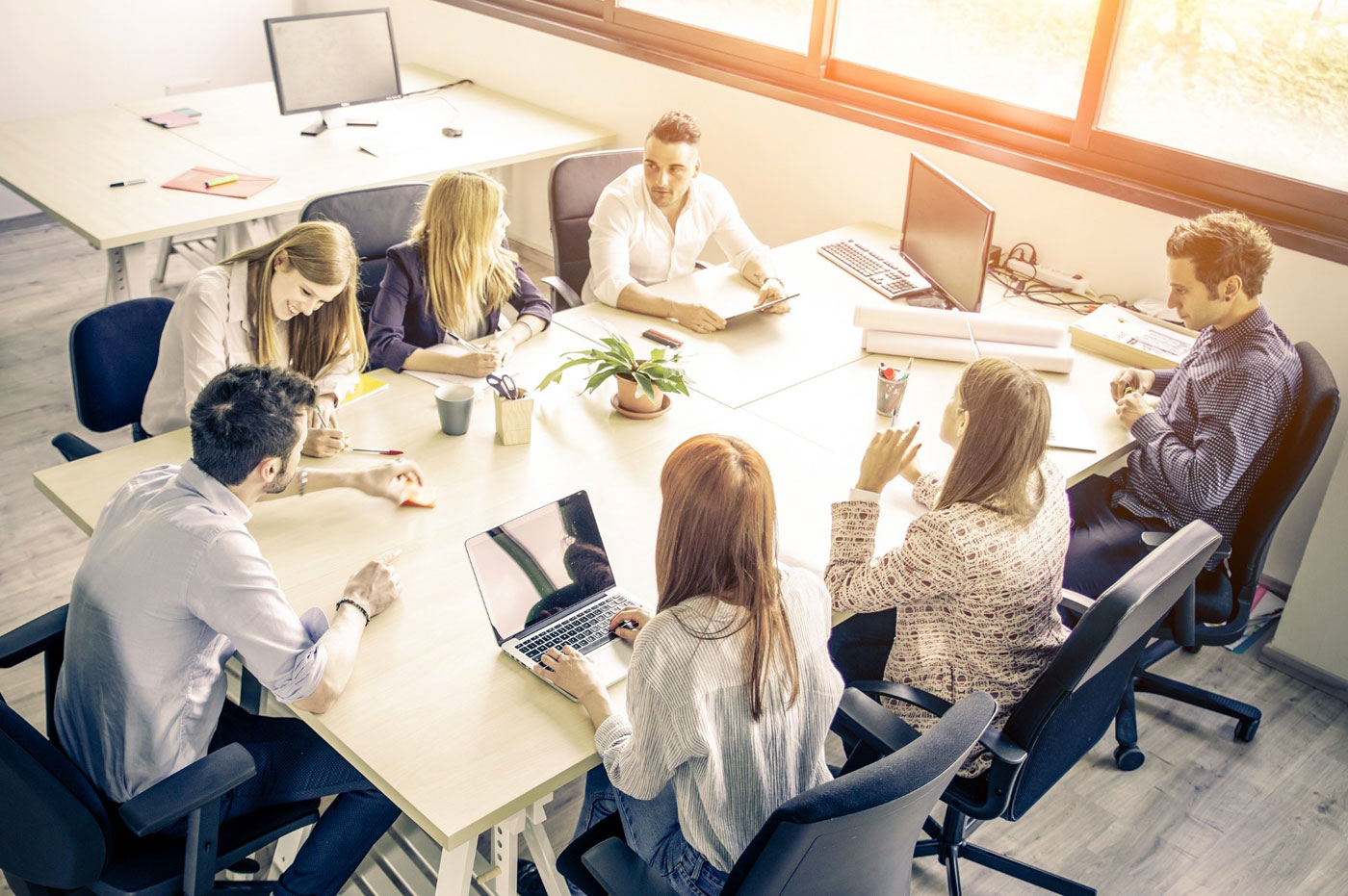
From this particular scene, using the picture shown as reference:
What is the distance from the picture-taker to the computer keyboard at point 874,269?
136 inches

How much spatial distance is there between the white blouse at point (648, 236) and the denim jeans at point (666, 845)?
1836 millimetres

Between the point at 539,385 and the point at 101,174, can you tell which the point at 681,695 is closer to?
the point at 539,385

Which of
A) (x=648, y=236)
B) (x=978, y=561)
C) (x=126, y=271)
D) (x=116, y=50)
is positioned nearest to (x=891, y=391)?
(x=978, y=561)

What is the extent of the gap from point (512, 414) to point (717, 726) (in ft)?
3.70

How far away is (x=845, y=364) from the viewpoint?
3.03 meters

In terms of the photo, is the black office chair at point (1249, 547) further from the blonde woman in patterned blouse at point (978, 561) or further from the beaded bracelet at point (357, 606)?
the beaded bracelet at point (357, 606)

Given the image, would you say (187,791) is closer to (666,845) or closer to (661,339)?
(666,845)

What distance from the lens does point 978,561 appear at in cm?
196

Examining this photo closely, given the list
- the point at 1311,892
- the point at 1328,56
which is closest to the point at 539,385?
the point at 1311,892

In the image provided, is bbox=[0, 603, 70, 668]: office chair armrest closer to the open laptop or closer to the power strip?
the open laptop

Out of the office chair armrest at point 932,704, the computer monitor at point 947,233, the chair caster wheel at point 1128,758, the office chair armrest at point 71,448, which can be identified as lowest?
the chair caster wheel at point 1128,758

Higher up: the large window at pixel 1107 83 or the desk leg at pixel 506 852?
the large window at pixel 1107 83

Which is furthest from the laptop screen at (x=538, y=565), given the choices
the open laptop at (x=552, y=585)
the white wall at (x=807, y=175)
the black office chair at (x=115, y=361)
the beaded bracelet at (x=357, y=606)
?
the white wall at (x=807, y=175)

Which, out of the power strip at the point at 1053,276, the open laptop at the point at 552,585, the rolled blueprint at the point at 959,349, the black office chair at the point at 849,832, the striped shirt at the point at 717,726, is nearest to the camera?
the black office chair at the point at 849,832
